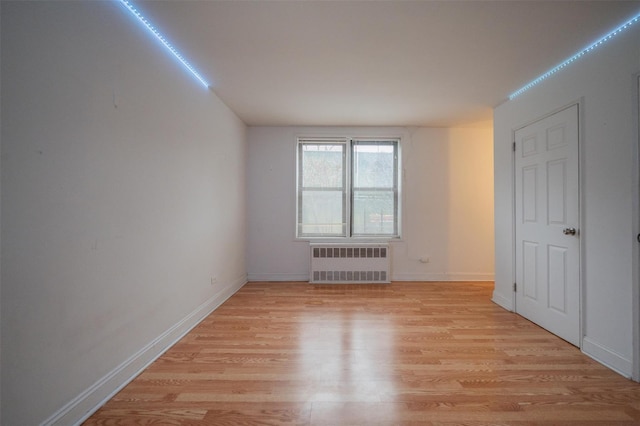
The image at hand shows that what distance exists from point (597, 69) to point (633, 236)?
136cm

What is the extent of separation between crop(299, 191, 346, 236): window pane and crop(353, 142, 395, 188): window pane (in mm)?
472

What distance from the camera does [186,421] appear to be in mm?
1509

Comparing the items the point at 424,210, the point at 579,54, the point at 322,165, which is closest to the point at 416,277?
the point at 424,210

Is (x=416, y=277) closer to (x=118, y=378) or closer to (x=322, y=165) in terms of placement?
(x=322, y=165)

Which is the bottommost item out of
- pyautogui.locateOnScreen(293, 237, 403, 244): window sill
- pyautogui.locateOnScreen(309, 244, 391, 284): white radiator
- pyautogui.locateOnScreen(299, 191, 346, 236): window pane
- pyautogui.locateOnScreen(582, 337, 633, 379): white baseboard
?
pyautogui.locateOnScreen(582, 337, 633, 379): white baseboard

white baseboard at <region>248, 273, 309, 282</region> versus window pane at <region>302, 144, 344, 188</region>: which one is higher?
window pane at <region>302, 144, 344, 188</region>

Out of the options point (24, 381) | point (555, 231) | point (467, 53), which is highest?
point (467, 53)

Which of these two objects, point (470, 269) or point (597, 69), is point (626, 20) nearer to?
→ point (597, 69)

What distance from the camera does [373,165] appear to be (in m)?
4.67

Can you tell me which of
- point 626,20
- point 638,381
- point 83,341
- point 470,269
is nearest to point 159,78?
point 83,341

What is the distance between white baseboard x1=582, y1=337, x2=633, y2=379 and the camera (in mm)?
1949

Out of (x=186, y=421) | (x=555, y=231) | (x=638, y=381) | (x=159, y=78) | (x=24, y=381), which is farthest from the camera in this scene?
(x=555, y=231)

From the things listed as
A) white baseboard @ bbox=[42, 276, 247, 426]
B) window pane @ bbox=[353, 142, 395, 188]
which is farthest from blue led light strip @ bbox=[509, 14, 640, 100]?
white baseboard @ bbox=[42, 276, 247, 426]

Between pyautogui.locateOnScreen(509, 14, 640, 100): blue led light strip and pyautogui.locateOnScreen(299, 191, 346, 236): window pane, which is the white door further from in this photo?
pyautogui.locateOnScreen(299, 191, 346, 236): window pane
